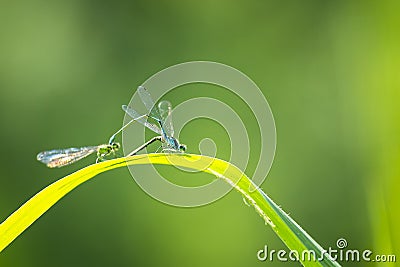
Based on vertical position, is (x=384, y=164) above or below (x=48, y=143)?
below

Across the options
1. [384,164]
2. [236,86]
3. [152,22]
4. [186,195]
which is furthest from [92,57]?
[384,164]

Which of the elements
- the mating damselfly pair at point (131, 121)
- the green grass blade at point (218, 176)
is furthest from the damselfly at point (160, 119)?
the green grass blade at point (218, 176)

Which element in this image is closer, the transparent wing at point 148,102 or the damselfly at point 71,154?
the damselfly at point 71,154

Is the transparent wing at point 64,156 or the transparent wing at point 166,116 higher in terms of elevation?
the transparent wing at point 166,116

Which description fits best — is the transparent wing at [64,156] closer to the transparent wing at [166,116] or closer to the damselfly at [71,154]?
the damselfly at [71,154]

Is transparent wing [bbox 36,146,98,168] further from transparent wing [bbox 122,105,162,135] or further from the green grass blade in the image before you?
the green grass blade

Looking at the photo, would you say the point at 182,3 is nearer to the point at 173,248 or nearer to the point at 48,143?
the point at 48,143

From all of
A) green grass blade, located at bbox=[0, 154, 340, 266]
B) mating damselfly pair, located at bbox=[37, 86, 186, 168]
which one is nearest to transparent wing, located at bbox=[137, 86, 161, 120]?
mating damselfly pair, located at bbox=[37, 86, 186, 168]
